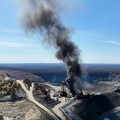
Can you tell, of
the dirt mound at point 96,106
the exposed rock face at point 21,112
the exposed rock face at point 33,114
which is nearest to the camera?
the exposed rock face at point 33,114

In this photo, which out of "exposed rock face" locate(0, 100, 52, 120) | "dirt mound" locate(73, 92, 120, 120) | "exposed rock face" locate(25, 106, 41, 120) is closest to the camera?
"exposed rock face" locate(25, 106, 41, 120)

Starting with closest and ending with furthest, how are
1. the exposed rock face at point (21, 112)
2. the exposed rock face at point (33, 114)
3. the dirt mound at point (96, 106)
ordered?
the exposed rock face at point (33, 114) < the exposed rock face at point (21, 112) < the dirt mound at point (96, 106)

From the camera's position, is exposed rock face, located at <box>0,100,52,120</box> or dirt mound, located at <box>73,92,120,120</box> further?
dirt mound, located at <box>73,92,120,120</box>

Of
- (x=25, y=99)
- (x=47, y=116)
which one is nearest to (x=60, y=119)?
(x=47, y=116)

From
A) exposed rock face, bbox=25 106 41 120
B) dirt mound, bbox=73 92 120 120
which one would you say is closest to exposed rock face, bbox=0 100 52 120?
exposed rock face, bbox=25 106 41 120

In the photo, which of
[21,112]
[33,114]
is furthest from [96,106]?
[21,112]

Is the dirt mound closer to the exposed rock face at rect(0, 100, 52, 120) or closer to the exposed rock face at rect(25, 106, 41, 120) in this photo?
the exposed rock face at rect(25, 106, 41, 120)

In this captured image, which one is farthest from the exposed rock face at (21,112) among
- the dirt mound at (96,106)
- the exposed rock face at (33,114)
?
the dirt mound at (96,106)

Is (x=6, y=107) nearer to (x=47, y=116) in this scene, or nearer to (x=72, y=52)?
(x=47, y=116)

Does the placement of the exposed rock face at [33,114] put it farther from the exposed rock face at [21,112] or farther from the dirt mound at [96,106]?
the dirt mound at [96,106]
